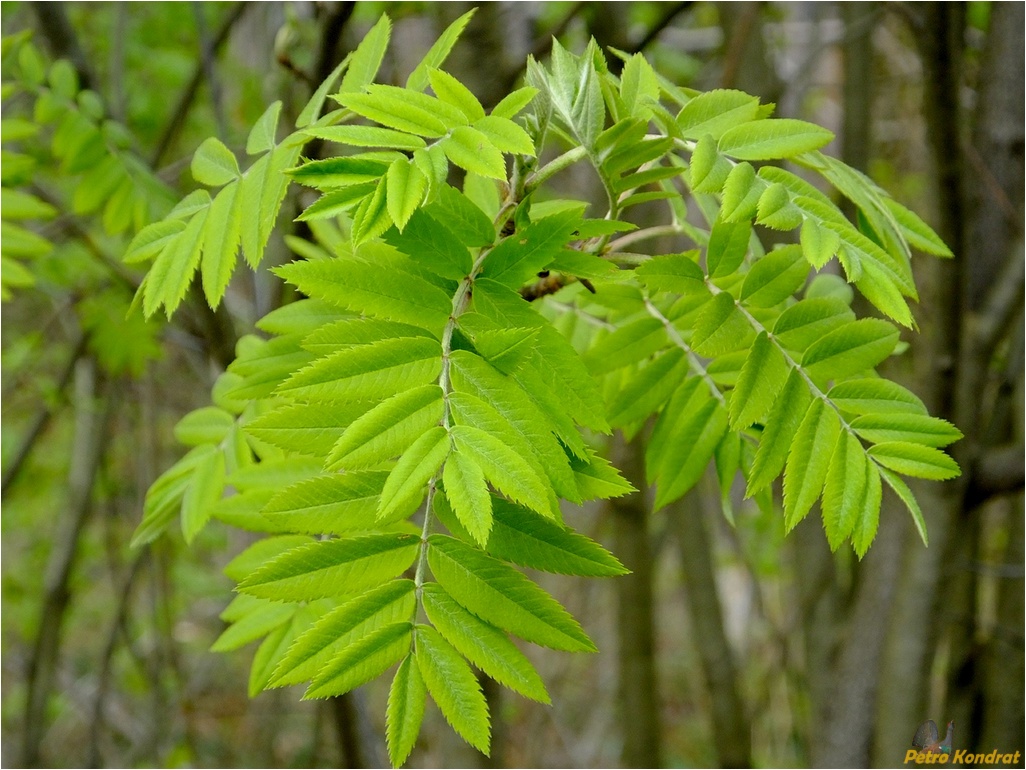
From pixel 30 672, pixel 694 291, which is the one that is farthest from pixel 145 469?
pixel 694 291

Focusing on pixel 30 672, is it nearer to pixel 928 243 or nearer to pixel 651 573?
pixel 651 573

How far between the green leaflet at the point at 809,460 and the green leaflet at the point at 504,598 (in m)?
0.25

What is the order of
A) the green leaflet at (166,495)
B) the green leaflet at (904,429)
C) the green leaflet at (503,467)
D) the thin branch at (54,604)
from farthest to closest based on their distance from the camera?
1. the thin branch at (54,604)
2. the green leaflet at (166,495)
3. the green leaflet at (904,429)
4. the green leaflet at (503,467)

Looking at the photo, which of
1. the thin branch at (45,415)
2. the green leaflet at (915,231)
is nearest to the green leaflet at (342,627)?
the green leaflet at (915,231)

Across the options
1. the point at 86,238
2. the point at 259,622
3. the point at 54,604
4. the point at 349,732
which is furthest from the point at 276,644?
the point at 54,604

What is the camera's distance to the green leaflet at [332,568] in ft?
2.47

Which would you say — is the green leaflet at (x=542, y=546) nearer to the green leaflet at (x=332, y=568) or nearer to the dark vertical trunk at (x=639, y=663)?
the green leaflet at (x=332, y=568)

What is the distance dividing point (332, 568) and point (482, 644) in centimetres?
16

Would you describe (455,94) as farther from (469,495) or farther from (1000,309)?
(1000,309)

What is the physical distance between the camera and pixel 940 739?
191cm

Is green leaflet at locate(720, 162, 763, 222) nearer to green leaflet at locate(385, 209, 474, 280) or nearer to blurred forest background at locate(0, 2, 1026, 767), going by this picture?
green leaflet at locate(385, 209, 474, 280)

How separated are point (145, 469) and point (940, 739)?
2803 mm

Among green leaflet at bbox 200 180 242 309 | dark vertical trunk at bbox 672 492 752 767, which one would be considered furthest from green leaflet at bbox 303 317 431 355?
dark vertical trunk at bbox 672 492 752 767

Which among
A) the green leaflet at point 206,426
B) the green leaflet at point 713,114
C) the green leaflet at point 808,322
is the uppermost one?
the green leaflet at point 713,114
